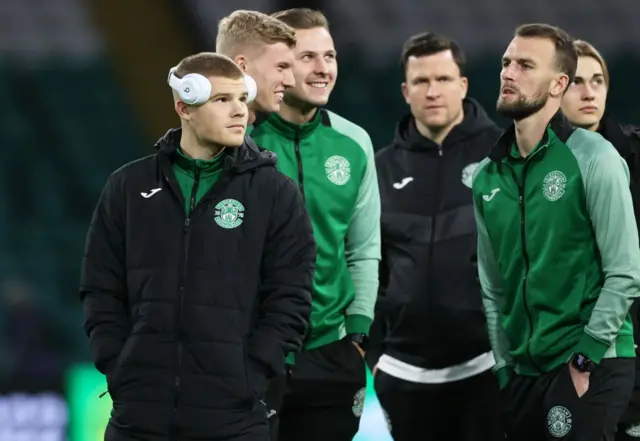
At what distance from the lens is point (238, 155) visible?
3.88 meters

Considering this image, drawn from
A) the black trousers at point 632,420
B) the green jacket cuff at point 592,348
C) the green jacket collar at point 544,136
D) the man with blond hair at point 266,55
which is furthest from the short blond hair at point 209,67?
the black trousers at point 632,420

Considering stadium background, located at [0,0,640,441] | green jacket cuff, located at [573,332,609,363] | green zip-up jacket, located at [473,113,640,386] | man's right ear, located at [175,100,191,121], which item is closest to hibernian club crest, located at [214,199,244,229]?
man's right ear, located at [175,100,191,121]

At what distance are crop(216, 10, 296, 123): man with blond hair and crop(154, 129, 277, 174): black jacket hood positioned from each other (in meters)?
0.46

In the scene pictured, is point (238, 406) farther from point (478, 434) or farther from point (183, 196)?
point (478, 434)

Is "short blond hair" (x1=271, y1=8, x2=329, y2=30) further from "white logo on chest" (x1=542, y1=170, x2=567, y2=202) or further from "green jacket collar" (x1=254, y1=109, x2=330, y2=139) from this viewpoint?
"white logo on chest" (x1=542, y1=170, x2=567, y2=202)

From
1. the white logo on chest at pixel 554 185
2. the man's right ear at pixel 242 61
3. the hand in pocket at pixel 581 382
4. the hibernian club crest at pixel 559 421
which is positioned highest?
the man's right ear at pixel 242 61

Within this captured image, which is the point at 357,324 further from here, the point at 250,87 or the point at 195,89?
the point at 195,89

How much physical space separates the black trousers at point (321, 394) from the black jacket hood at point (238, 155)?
79 cm

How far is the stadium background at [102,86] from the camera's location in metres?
9.98

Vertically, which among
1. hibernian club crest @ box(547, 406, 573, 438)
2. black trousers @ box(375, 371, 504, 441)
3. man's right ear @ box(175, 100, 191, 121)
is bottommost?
black trousers @ box(375, 371, 504, 441)

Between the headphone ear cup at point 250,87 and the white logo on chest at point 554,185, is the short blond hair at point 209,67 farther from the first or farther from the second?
the white logo on chest at point 554,185

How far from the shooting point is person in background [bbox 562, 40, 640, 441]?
4.85 meters

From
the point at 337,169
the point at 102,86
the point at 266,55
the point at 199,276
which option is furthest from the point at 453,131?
the point at 102,86

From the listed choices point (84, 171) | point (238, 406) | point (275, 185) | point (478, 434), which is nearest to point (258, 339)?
point (238, 406)
